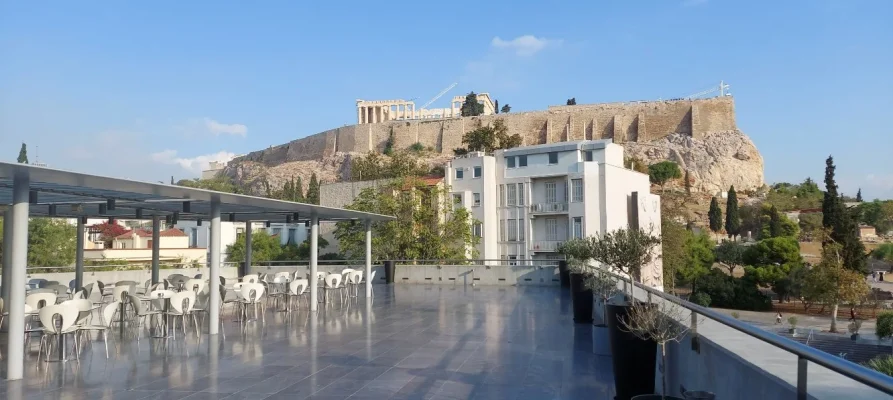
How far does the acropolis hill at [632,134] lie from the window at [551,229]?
4439 centimetres

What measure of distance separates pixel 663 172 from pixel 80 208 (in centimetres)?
6989

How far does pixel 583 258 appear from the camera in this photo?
1023 centimetres

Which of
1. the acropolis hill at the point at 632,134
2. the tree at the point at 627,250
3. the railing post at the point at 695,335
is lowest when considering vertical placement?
the railing post at the point at 695,335

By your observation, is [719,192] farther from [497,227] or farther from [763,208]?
[497,227]

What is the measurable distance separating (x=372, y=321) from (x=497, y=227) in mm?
29605

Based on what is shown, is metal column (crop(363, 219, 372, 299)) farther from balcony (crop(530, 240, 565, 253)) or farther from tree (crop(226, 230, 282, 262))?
balcony (crop(530, 240, 565, 253))

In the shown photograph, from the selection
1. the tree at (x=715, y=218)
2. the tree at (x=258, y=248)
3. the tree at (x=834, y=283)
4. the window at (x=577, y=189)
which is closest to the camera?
the window at (x=577, y=189)

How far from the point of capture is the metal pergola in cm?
643

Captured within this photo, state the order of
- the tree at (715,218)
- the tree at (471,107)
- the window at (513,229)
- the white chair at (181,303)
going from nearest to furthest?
the white chair at (181,303)
the window at (513,229)
the tree at (715,218)
the tree at (471,107)

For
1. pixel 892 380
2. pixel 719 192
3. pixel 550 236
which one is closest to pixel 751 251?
pixel 550 236

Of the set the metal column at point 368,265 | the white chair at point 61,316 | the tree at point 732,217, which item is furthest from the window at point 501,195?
Result: the tree at point 732,217

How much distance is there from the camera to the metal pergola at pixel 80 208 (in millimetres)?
6430

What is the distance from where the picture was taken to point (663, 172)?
74.2 m

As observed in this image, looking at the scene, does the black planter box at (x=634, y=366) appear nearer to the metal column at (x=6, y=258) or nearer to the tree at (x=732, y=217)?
the metal column at (x=6, y=258)
